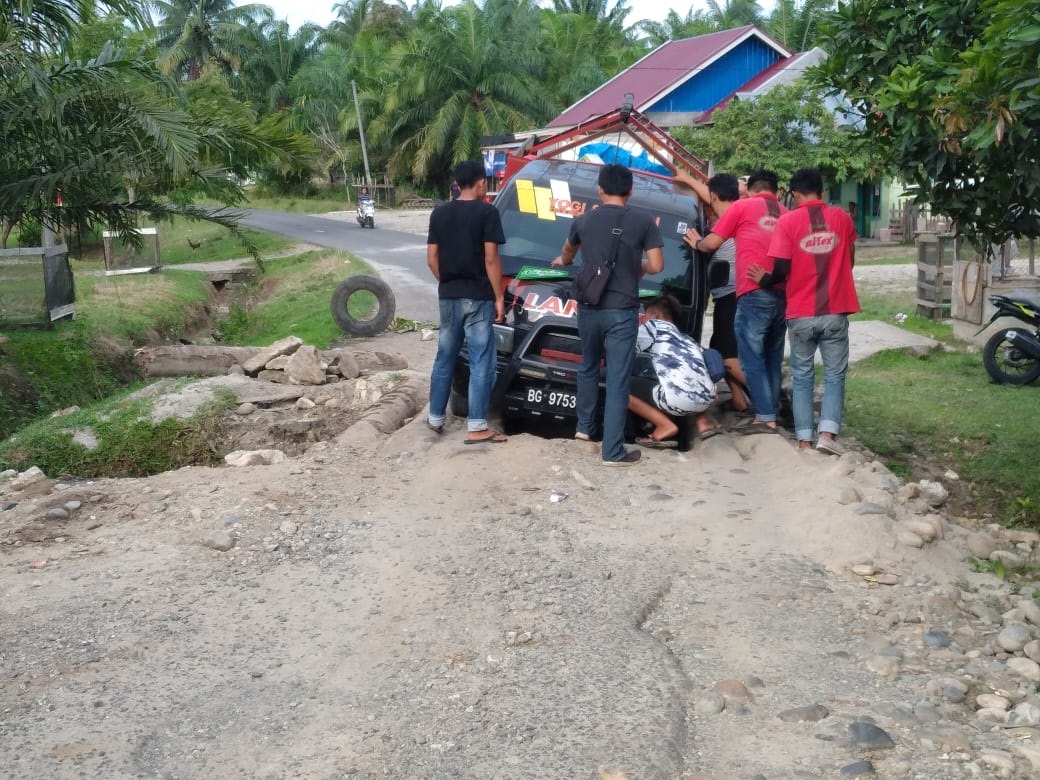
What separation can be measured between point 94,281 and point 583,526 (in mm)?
15726

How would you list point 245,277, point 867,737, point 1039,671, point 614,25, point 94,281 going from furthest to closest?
point 614,25 < point 245,277 < point 94,281 < point 1039,671 < point 867,737

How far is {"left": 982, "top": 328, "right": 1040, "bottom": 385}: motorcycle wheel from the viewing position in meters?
11.0

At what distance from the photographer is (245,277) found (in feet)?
80.9

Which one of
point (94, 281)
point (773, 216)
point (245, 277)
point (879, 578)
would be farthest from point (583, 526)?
point (245, 277)

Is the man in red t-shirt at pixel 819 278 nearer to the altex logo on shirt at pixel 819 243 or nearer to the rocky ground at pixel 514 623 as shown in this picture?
the altex logo on shirt at pixel 819 243

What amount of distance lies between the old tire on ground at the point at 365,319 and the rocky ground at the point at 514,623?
6.46 meters

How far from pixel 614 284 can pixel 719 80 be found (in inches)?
1238

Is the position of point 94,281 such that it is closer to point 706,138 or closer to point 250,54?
point 706,138

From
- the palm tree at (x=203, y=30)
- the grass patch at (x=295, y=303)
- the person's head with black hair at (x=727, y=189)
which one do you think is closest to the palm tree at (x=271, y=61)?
the palm tree at (x=203, y=30)

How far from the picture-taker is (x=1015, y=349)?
1107cm

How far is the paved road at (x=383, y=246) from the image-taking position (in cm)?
1728

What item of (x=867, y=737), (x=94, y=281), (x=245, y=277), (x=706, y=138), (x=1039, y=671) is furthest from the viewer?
(x=706, y=138)

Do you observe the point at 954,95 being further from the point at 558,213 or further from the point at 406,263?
the point at 406,263

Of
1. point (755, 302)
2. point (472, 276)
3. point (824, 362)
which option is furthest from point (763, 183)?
point (472, 276)
